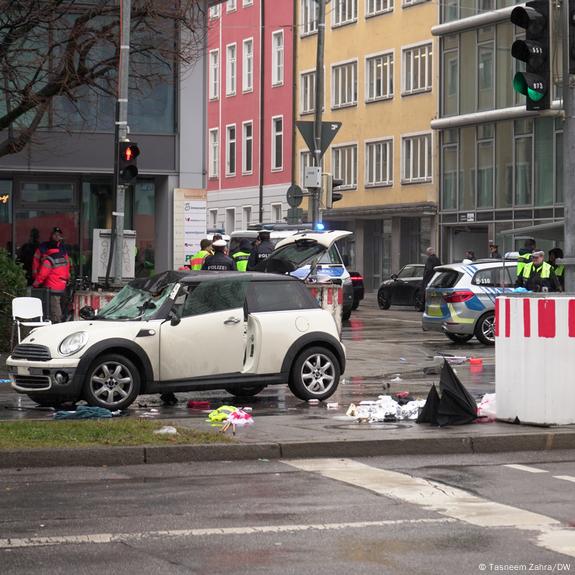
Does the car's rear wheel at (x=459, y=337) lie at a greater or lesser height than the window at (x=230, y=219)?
lesser

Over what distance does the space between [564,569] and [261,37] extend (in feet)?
196

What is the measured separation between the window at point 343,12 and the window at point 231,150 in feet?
31.8

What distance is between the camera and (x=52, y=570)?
7137 millimetres

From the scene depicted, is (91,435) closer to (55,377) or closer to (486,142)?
(55,377)

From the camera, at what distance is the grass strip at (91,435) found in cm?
1178

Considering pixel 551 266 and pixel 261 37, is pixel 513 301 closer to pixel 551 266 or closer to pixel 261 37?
pixel 551 266

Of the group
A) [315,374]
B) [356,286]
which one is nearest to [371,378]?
[315,374]

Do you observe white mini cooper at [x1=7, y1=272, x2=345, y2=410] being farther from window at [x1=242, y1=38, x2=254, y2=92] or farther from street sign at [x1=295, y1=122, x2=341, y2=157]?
window at [x1=242, y1=38, x2=254, y2=92]

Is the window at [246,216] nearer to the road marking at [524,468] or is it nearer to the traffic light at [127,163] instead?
the traffic light at [127,163]

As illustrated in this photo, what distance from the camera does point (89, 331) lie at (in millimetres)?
15094

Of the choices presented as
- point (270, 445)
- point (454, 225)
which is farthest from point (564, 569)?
point (454, 225)

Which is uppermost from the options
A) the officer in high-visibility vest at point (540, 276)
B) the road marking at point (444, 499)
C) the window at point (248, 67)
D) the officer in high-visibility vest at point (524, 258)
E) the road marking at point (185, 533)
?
the window at point (248, 67)

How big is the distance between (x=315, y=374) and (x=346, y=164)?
4616 centimetres

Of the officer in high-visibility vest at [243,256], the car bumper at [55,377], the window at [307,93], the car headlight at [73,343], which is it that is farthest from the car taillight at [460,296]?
the window at [307,93]
